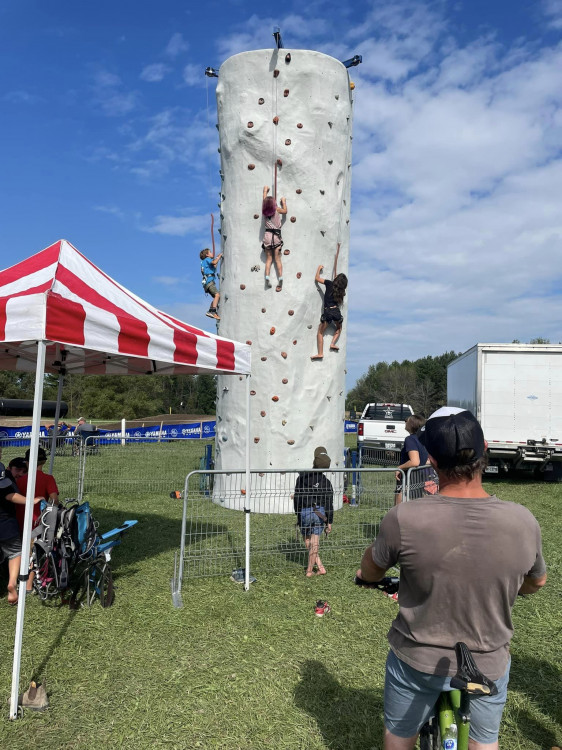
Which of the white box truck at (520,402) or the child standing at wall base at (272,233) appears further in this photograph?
the white box truck at (520,402)

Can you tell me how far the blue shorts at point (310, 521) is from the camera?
6410 mm

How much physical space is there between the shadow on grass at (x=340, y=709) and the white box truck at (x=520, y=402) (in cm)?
1097

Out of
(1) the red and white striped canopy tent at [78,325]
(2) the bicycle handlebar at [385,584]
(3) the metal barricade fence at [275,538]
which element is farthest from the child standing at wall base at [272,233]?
(2) the bicycle handlebar at [385,584]

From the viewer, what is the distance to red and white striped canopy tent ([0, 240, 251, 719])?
405cm

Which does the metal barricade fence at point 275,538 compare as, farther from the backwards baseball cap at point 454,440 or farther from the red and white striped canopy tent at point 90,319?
the backwards baseball cap at point 454,440

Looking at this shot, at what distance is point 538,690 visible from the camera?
4.06 m

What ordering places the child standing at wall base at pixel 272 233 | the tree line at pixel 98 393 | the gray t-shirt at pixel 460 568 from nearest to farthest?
the gray t-shirt at pixel 460 568
the child standing at wall base at pixel 272 233
the tree line at pixel 98 393

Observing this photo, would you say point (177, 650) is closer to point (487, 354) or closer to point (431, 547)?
point (431, 547)

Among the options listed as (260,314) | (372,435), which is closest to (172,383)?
(372,435)

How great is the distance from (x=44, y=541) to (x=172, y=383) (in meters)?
96.8

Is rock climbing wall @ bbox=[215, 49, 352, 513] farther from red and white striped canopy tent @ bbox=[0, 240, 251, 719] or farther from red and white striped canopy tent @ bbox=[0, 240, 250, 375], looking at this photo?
red and white striped canopy tent @ bbox=[0, 240, 250, 375]

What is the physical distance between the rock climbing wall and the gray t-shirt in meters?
8.50

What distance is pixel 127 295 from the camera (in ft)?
19.1

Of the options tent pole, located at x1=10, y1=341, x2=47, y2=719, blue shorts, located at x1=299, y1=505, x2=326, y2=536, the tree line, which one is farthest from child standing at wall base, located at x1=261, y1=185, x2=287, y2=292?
the tree line
